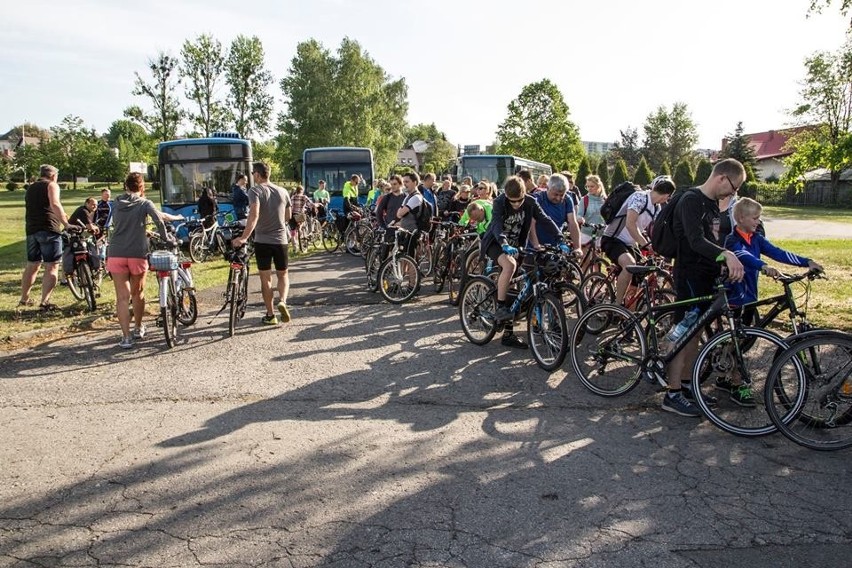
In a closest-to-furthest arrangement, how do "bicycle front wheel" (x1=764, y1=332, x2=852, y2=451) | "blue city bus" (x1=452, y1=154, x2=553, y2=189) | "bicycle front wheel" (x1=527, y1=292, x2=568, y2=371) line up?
1. "bicycle front wheel" (x1=764, y1=332, x2=852, y2=451)
2. "bicycle front wheel" (x1=527, y1=292, x2=568, y2=371)
3. "blue city bus" (x1=452, y1=154, x2=553, y2=189)

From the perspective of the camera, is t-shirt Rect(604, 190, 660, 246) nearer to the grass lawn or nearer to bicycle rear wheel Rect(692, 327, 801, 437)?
bicycle rear wheel Rect(692, 327, 801, 437)

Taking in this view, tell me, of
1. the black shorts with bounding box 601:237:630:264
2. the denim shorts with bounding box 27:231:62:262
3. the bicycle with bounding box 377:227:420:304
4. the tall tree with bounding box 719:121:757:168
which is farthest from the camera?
the tall tree with bounding box 719:121:757:168

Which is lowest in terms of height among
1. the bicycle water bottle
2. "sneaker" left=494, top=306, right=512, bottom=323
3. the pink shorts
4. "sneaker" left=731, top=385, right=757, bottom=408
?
"sneaker" left=731, top=385, right=757, bottom=408

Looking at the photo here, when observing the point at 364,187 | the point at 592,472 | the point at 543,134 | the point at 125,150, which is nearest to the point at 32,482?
the point at 592,472

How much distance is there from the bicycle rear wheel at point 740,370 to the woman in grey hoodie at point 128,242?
5567 millimetres

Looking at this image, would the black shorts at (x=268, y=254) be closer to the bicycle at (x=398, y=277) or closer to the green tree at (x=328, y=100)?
the bicycle at (x=398, y=277)

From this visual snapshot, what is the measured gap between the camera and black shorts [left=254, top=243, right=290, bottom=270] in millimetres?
7699

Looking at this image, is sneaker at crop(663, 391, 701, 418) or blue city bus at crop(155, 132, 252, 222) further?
blue city bus at crop(155, 132, 252, 222)

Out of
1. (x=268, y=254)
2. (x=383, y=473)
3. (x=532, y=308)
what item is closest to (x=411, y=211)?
(x=268, y=254)

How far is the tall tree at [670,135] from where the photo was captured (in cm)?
8381

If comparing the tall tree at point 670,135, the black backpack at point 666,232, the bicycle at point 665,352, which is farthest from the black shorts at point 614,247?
the tall tree at point 670,135

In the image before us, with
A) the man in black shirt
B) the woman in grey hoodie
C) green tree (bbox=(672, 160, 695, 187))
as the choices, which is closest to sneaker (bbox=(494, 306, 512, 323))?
the man in black shirt

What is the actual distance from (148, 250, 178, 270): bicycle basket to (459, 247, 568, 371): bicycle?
3.25 meters

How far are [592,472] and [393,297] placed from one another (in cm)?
586
